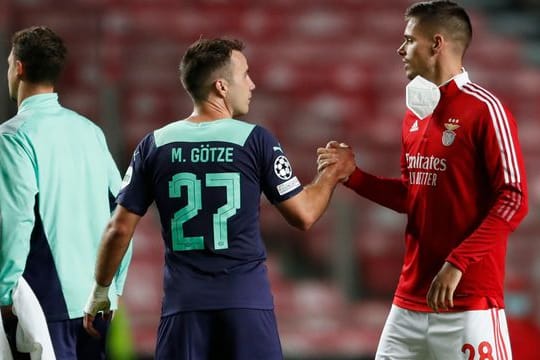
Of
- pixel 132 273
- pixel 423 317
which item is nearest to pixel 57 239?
Result: pixel 423 317

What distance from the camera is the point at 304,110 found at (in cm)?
752

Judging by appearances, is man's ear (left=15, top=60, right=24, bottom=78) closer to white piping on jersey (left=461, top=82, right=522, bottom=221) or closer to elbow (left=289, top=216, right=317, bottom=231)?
elbow (left=289, top=216, right=317, bottom=231)

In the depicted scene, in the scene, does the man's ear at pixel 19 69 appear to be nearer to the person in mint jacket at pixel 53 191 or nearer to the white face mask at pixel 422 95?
the person in mint jacket at pixel 53 191

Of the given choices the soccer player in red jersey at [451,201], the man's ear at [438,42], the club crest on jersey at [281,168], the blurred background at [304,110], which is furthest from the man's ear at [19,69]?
the blurred background at [304,110]

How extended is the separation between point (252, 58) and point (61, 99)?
1806 millimetres

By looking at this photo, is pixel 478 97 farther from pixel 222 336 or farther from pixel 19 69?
pixel 19 69

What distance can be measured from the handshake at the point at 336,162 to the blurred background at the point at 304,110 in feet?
7.76

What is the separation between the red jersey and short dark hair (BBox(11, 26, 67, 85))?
46.6 inches

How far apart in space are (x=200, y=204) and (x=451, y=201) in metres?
0.78

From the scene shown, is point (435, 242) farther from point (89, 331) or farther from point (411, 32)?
point (89, 331)

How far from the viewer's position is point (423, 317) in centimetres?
368

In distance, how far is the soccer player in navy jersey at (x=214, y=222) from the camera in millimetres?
3447

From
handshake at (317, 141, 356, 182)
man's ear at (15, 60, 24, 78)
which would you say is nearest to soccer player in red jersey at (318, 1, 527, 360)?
handshake at (317, 141, 356, 182)

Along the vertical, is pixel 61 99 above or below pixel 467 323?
above
